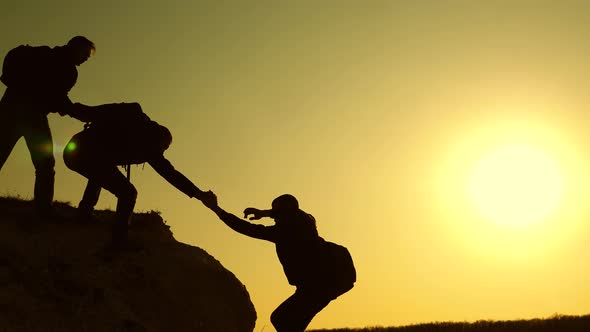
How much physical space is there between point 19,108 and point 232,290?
459 cm

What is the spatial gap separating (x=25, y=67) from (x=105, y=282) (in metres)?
3.34

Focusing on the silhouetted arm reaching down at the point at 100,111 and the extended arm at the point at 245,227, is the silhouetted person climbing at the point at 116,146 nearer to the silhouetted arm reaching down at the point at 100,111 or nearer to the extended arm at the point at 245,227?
the silhouetted arm reaching down at the point at 100,111

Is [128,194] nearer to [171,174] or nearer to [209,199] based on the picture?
[171,174]

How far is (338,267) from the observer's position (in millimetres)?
10070

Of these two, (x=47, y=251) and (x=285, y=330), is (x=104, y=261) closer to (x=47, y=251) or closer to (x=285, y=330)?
(x=47, y=251)

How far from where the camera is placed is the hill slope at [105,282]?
9773mm

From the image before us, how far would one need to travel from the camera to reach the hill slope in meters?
9.77

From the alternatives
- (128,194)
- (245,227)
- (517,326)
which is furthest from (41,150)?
(517,326)

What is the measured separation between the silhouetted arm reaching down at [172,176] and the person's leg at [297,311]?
2.22 m

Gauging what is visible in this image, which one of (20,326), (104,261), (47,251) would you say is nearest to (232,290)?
(104,261)

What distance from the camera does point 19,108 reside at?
11.0 metres

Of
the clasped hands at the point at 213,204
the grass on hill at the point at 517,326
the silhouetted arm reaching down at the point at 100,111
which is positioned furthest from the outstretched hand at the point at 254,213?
the grass on hill at the point at 517,326

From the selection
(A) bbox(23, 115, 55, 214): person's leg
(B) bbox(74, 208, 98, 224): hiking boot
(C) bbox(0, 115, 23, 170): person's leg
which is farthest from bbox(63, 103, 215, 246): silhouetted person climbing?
(B) bbox(74, 208, 98, 224): hiking boot

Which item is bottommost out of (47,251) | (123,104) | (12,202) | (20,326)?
(20,326)
